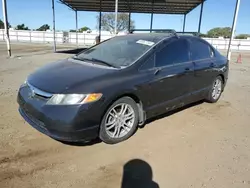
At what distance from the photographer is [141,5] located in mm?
22094

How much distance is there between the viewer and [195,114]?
192 inches

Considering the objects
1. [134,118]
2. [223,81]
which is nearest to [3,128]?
[134,118]

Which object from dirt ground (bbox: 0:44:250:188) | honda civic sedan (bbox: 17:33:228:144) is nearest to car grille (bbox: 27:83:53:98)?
honda civic sedan (bbox: 17:33:228:144)

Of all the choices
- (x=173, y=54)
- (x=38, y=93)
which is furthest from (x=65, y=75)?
(x=173, y=54)

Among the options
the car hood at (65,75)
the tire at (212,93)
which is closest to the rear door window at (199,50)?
the tire at (212,93)

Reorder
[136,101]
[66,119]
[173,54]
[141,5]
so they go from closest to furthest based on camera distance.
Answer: [66,119] < [136,101] < [173,54] < [141,5]

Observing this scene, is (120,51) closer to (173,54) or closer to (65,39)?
(173,54)

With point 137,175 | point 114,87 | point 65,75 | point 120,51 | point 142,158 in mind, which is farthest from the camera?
point 120,51

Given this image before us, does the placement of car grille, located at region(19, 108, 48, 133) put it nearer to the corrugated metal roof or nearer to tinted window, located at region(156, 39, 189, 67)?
tinted window, located at region(156, 39, 189, 67)

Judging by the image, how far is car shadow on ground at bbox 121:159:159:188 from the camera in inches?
102

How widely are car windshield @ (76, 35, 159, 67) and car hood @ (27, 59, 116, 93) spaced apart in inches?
11.3

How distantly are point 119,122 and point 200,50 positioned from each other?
2619mm

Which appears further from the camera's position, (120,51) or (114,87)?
(120,51)

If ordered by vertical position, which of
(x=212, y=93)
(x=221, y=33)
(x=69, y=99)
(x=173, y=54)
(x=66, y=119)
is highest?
(x=221, y=33)
